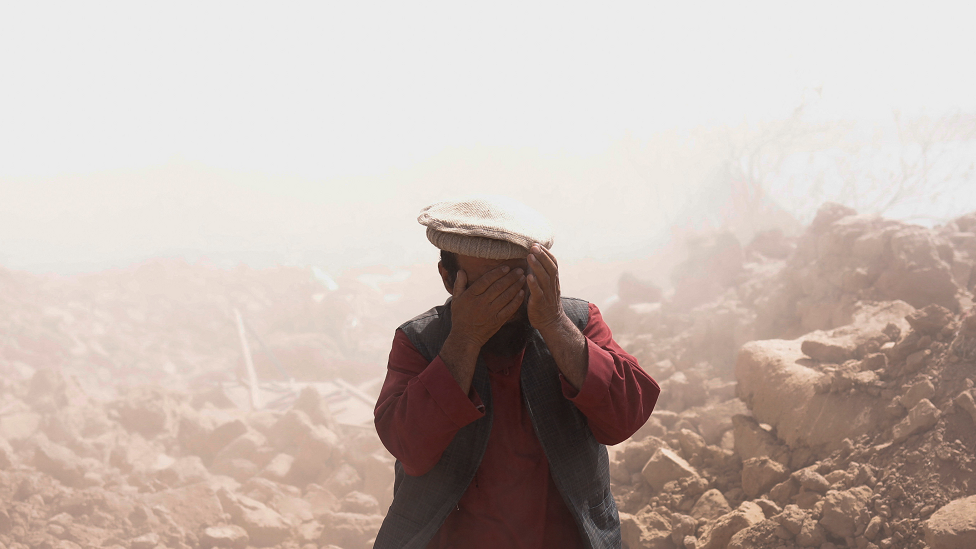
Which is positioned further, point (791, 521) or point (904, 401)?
point (904, 401)

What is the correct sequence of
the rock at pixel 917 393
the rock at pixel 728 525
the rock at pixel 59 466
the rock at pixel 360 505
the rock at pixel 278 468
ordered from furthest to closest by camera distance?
1. the rock at pixel 278 468
2. the rock at pixel 59 466
3. the rock at pixel 360 505
4. the rock at pixel 917 393
5. the rock at pixel 728 525

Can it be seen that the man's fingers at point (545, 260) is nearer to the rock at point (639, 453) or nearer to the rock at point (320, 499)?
the rock at point (639, 453)

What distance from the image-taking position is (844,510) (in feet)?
8.91

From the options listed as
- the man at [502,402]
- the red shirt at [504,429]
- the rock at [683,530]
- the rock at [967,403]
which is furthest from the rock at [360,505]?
the rock at [967,403]

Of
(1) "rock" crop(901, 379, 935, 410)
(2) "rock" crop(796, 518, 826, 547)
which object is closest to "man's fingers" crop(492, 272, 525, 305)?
(2) "rock" crop(796, 518, 826, 547)

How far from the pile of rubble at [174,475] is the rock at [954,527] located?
3.98 m

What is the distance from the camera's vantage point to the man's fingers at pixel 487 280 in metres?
1.35

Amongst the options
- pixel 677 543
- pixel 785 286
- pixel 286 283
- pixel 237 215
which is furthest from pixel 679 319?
pixel 237 215

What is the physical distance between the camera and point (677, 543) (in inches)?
123

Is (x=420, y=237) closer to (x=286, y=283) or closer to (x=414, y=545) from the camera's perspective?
(x=286, y=283)

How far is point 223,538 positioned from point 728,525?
166 inches

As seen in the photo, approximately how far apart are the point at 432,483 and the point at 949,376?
3.29 meters

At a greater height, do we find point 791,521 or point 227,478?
point 791,521

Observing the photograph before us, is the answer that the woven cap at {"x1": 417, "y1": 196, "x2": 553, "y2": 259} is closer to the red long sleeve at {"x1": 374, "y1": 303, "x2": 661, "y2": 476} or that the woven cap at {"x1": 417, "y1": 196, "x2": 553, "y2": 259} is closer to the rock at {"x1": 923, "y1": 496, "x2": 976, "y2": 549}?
the red long sleeve at {"x1": 374, "y1": 303, "x2": 661, "y2": 476}
